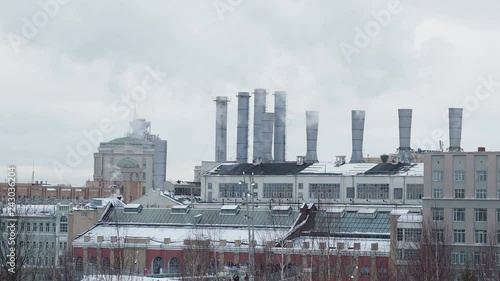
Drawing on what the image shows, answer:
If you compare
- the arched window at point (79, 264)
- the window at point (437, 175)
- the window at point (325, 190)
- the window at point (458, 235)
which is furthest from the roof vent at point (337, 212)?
the arched window at point (79, 264)

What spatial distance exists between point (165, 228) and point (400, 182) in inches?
716

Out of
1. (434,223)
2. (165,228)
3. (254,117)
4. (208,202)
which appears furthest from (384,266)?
(254,117)

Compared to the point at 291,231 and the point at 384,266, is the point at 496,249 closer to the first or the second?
the point at 384,266

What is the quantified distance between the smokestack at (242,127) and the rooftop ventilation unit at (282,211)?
84.5 ft

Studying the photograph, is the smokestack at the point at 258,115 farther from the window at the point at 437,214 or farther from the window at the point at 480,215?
the window at the point at 480,215

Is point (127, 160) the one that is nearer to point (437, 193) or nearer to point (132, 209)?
point (132, 209)

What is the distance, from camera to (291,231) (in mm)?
81688

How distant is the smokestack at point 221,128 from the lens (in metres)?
114

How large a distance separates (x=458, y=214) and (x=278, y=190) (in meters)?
32.5

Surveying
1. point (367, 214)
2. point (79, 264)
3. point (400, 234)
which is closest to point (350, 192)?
point (367, 214)

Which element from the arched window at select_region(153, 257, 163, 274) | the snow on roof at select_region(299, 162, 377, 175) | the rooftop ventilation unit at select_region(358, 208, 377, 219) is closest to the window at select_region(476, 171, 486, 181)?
the rooftop ventilation unit at select_region(358, 208, 377, 219)

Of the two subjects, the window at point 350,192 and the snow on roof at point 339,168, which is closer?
the window at point 350,192

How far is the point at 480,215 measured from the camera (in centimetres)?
6788

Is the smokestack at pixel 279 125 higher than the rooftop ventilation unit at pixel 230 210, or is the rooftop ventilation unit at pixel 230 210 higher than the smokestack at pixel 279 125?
the smokestack at pixel 279 125
